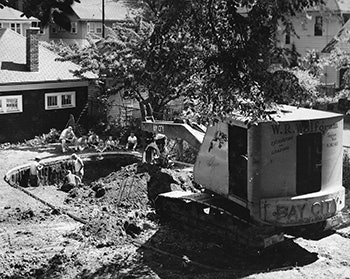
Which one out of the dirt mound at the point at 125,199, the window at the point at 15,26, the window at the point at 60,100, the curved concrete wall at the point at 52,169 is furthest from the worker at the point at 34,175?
the window at the point at 15,26

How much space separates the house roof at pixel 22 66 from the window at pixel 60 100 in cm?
69

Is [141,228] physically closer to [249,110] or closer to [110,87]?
[249,110]

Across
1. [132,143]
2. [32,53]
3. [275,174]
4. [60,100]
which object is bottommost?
[132,143]

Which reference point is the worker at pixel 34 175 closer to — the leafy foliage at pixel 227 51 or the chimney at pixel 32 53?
the chimney at pixel 32 53

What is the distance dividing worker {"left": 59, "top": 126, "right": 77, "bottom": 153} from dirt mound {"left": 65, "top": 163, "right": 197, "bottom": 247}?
6055mm

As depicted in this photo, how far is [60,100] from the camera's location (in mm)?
28016

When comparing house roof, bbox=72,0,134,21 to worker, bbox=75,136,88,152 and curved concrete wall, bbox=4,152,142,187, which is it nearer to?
worker, bbox=75,136,88,152

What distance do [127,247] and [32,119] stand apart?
49.0 feet

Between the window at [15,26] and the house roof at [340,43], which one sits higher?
the window at [15,26]

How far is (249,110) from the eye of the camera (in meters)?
11.3

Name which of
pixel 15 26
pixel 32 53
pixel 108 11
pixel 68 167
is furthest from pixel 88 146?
pixel 108 11

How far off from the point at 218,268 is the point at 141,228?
3.08m

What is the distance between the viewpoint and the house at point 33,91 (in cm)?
2628

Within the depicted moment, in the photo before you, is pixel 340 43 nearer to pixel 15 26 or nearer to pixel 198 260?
pixel 15 26
